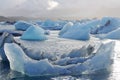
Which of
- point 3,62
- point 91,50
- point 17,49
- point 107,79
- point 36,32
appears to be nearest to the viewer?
point 107,79

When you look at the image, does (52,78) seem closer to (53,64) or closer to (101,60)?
(53,64)

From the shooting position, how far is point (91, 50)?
1119cm

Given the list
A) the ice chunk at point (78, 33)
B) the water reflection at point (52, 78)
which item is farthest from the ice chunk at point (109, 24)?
the water reflection at point (52, 78)

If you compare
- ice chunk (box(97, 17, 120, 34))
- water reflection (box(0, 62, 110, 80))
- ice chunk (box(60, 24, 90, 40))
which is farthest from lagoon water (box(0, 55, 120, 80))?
ice chunk (box(97, 17, 120, 34))

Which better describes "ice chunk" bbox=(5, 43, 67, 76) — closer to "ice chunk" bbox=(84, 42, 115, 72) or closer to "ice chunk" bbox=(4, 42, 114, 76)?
"ice chunk" bbox=(4, 42, 114, 76)

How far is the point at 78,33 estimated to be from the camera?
19859 millimetres

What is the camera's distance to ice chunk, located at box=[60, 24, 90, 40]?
19062 millimetres

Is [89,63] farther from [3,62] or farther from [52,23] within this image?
[52,23]

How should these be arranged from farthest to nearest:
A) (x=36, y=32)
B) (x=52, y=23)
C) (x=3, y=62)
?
(x=52, y=23)
(x=36, y=32)
(x=3, y=62)

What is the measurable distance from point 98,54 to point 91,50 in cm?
206

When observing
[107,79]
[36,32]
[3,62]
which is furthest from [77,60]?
[36,32]

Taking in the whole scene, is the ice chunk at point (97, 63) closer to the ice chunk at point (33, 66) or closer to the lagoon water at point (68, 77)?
the lagoon water at point (68, 77)

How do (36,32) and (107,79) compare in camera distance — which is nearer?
(107,79)

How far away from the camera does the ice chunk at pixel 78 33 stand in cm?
1906
